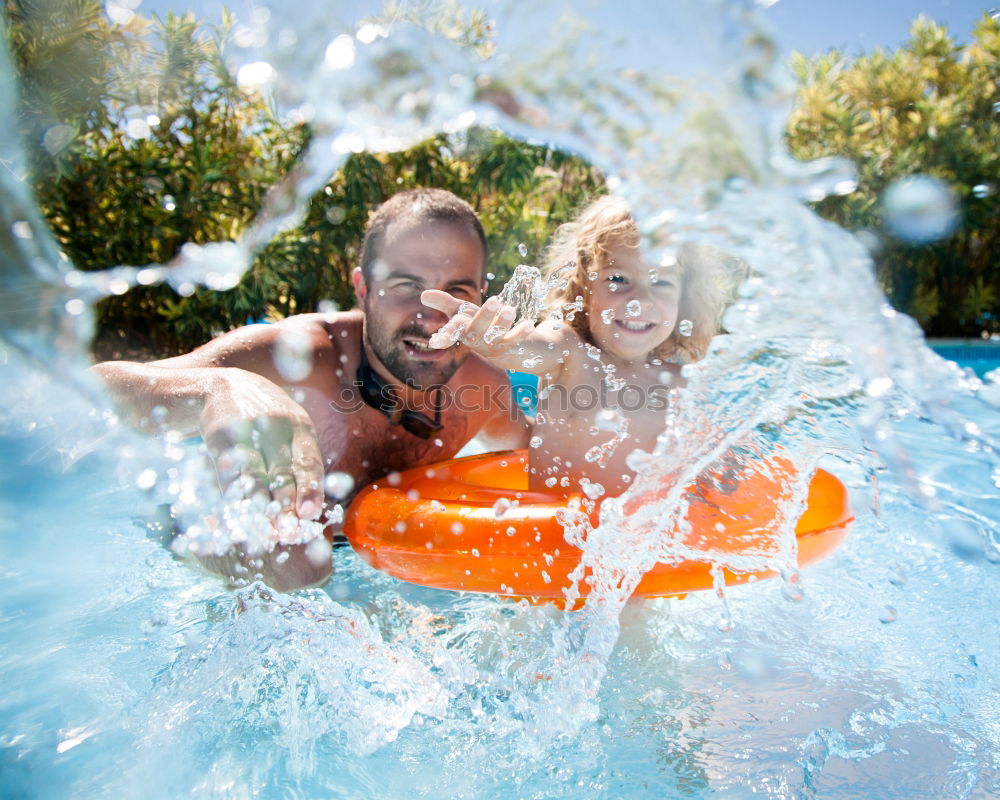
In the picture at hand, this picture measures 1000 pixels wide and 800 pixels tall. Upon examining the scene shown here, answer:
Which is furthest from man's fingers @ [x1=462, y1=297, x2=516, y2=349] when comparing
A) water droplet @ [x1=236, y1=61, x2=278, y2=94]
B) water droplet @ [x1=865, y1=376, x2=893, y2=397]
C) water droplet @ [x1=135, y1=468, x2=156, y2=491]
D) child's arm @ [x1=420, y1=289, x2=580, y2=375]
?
water droplet @ [x1=135, y1=468, x2=156, y2=491]

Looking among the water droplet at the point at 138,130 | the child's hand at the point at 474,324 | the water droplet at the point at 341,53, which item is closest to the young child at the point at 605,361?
the child's hand at the point at 474,324

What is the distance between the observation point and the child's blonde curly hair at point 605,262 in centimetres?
245

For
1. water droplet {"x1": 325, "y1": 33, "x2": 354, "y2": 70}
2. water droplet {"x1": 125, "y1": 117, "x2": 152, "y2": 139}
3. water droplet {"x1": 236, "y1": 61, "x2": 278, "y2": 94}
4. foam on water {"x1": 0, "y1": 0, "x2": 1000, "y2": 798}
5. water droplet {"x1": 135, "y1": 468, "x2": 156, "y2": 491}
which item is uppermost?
water droplet {"x1": 325, "y1": 33, "x2": 354, "y2": 70}

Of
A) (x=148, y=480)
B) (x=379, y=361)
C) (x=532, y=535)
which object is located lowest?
(x=148, y=480)

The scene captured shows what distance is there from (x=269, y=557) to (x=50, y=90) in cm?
534

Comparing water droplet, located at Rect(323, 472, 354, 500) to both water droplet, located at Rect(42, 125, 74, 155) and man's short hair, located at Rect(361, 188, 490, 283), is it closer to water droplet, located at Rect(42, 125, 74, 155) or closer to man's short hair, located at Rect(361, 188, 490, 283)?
man's short hair, located at Rect(361, 188, 490, 283)

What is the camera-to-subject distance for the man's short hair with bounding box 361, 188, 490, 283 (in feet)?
8.39

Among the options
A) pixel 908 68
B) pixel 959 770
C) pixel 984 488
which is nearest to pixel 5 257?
pixel 959 770

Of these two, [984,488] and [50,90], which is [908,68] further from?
[50,90]

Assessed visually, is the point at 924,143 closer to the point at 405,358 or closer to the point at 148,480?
the point at 405,358

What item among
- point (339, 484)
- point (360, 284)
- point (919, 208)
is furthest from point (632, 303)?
point (919, 208)

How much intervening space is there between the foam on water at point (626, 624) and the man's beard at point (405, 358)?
1.51ft

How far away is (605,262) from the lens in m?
2.43

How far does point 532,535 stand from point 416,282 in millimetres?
1070
